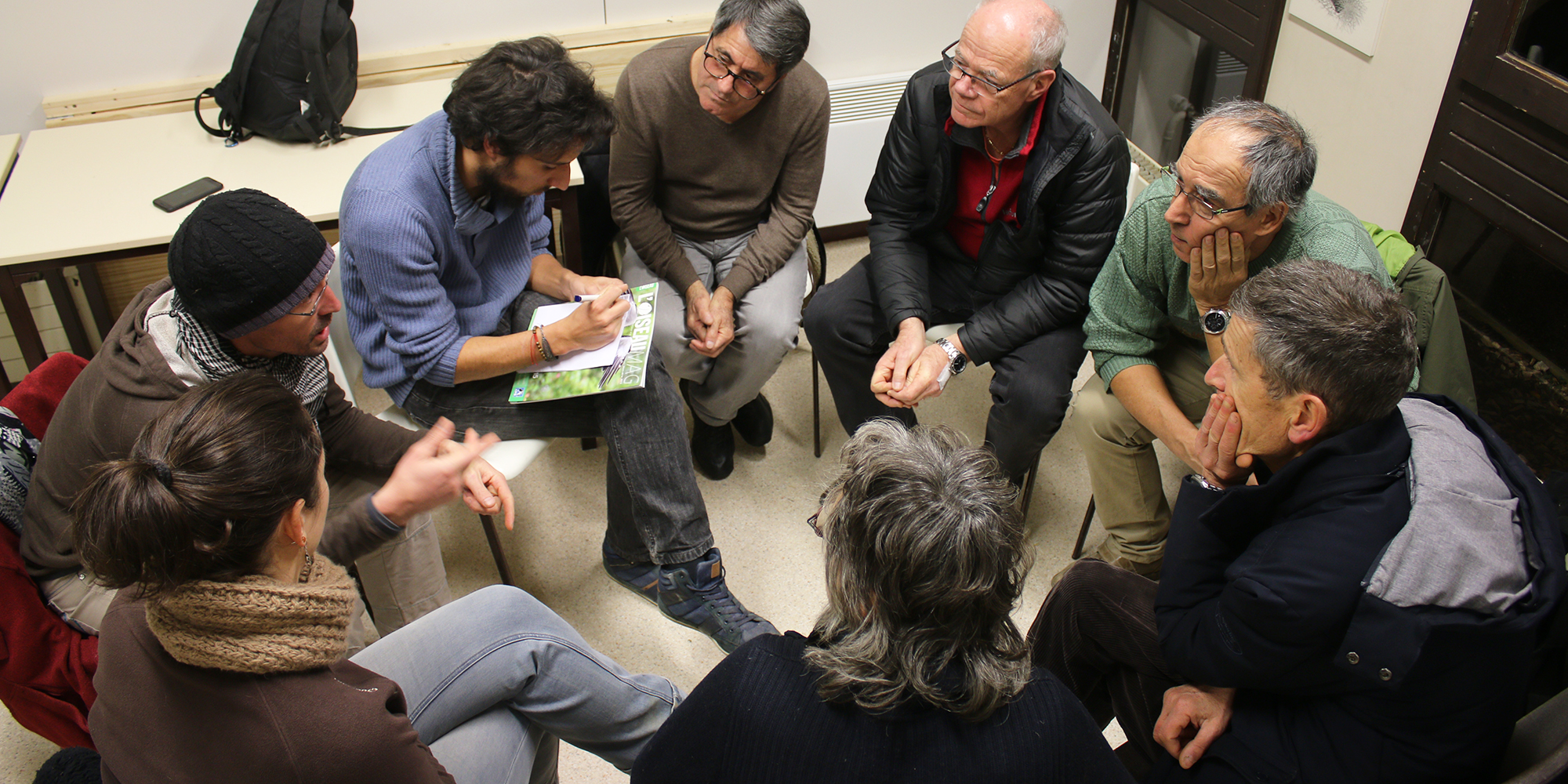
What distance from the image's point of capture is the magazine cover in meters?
2.02

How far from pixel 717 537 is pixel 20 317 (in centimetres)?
172

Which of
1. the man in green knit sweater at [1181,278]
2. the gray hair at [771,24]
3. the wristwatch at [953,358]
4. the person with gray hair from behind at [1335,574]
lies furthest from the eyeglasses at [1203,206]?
the gray hair at [771,24]

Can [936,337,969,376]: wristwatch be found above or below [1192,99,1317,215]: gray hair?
below

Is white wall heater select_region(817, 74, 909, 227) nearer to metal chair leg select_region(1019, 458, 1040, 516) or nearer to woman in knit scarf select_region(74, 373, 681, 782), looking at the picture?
metal chair leg select_region(1019, 458, 1040, 516)

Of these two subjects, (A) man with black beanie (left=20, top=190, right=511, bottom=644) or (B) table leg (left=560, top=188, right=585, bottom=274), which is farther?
(B) table leg (left=560, top=188, right=585, bottom=274)

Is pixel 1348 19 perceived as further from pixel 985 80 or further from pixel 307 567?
pixel 307 567

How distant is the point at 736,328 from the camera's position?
98.3 inches

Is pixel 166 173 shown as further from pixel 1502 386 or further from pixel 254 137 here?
pixel 1502 386

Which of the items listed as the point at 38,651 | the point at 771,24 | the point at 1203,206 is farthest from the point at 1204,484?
the point at 38,651

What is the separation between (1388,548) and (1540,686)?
0.60 m

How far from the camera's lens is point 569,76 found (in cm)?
185

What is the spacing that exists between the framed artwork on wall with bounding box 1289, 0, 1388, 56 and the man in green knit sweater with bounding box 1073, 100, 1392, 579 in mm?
910

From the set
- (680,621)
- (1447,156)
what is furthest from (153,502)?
(1447,156)

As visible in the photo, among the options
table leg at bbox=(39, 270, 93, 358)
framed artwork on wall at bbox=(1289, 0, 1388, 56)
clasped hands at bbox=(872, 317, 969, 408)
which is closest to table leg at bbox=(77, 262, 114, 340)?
table leg at bbox=(39, 270, 93, 358)
